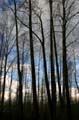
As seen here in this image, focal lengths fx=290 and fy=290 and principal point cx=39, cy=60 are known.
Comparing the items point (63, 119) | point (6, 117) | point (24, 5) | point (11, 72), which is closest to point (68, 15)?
point (24, 5)

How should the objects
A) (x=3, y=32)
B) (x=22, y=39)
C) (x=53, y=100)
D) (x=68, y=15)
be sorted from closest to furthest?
(x=53, y=100), (x=68, y=15), (x=22, y=39), (x=3, y=32)

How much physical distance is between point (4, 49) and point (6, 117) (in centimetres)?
1045

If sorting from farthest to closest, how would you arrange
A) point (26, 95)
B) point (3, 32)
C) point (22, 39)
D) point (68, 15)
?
point (26, 95), point (3, 32), point (22, 39), point (68, 15)

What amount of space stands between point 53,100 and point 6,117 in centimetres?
800

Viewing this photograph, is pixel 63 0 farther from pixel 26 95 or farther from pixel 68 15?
pixel 26 95

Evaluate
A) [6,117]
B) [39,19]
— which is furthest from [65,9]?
[6,117]

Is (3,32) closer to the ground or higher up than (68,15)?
higher up

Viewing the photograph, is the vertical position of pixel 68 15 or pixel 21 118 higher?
pixel 68 15

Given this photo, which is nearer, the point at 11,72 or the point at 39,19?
the point at 39,19

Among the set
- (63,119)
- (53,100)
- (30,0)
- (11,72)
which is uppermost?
(30,0)

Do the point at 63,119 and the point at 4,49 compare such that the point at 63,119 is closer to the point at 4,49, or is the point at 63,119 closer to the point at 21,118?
the point at 21,118

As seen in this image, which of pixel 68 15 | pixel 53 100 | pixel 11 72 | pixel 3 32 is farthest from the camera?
pixel 11 72

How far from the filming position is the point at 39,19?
2041 centimetres

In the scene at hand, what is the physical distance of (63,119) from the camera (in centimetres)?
2116
